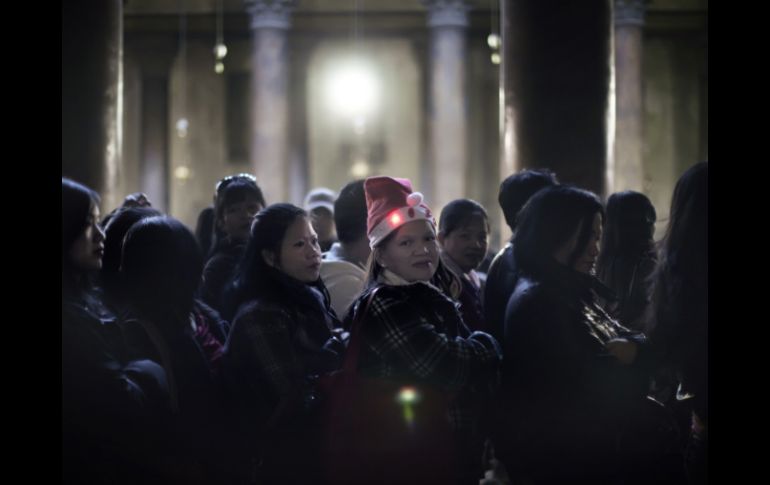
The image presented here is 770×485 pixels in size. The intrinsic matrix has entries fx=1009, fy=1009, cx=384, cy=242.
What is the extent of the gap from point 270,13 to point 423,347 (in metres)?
15.2

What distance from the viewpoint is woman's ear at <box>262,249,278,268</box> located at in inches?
157

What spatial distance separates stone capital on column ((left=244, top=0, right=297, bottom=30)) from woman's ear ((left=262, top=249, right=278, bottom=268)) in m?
14.2

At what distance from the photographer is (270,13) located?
17.7 meters

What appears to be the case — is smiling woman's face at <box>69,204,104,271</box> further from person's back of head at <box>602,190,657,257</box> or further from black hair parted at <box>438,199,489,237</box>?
person's back of head at <box>602,190,657,257</box>

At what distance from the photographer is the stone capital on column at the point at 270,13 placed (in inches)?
694

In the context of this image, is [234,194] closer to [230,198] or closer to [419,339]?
[230,198]

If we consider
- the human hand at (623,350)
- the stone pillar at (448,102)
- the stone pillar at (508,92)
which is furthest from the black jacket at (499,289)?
the stone pillar at (448,102)

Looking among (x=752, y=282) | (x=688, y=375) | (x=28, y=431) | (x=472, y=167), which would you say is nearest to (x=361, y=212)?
(x=688, y=375)

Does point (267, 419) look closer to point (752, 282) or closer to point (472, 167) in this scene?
point (752, 282)

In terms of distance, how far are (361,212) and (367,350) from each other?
1631mm

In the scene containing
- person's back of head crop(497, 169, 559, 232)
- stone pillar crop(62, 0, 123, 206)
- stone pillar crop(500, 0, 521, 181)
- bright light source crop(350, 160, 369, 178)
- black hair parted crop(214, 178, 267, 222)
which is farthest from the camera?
bright light source crop(350, 160, 369, 178)

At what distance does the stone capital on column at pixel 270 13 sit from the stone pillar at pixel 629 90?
573 cm

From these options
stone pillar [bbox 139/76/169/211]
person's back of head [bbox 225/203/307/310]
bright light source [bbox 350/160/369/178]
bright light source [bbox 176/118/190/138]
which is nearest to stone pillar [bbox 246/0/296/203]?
bright light source [bbox 350/160/369/178]

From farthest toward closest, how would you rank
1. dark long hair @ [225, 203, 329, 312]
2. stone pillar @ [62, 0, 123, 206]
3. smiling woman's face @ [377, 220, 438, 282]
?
stone pillar @ [62, 0, 123, 206], dark long hair @ [225, 203, 329, 312], smiling woman's face @ [377, 220, 438, 282]
